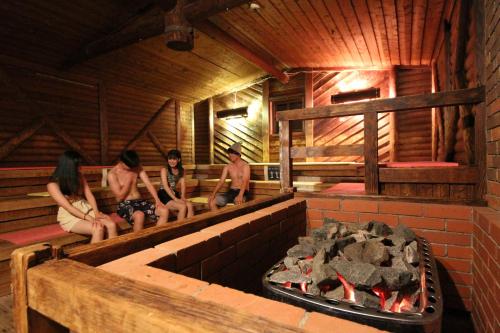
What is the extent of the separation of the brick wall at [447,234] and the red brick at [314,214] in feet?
1.86

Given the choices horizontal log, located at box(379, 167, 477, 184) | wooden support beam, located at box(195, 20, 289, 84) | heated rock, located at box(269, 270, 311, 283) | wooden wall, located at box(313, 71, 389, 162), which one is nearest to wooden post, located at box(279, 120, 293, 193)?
horizontal log, located at box(379, 167, 477, 184)

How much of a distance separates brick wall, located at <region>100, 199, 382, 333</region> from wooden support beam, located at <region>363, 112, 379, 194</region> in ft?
2.48

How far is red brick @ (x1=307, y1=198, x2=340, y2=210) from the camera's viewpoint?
3080 mm

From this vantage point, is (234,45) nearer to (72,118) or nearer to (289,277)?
(72,118)

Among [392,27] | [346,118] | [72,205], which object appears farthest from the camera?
[346,118]

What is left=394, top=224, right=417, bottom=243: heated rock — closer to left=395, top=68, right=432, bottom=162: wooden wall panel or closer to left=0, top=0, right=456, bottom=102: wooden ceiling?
left=0, top=0, right=456, bottom=102: wooden ceiling

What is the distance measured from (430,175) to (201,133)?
9112 mm

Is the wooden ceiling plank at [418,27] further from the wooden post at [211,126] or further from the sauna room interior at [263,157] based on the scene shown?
the wooden post at [211,126]

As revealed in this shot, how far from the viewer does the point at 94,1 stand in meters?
5.24

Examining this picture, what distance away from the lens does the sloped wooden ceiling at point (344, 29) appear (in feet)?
15.6

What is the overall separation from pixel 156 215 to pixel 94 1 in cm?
417

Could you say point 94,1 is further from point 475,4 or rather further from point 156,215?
point 475,4

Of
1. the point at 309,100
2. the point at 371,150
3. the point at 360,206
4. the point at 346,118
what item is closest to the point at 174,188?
the point at 360,206

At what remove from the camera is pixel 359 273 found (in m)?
1.51
